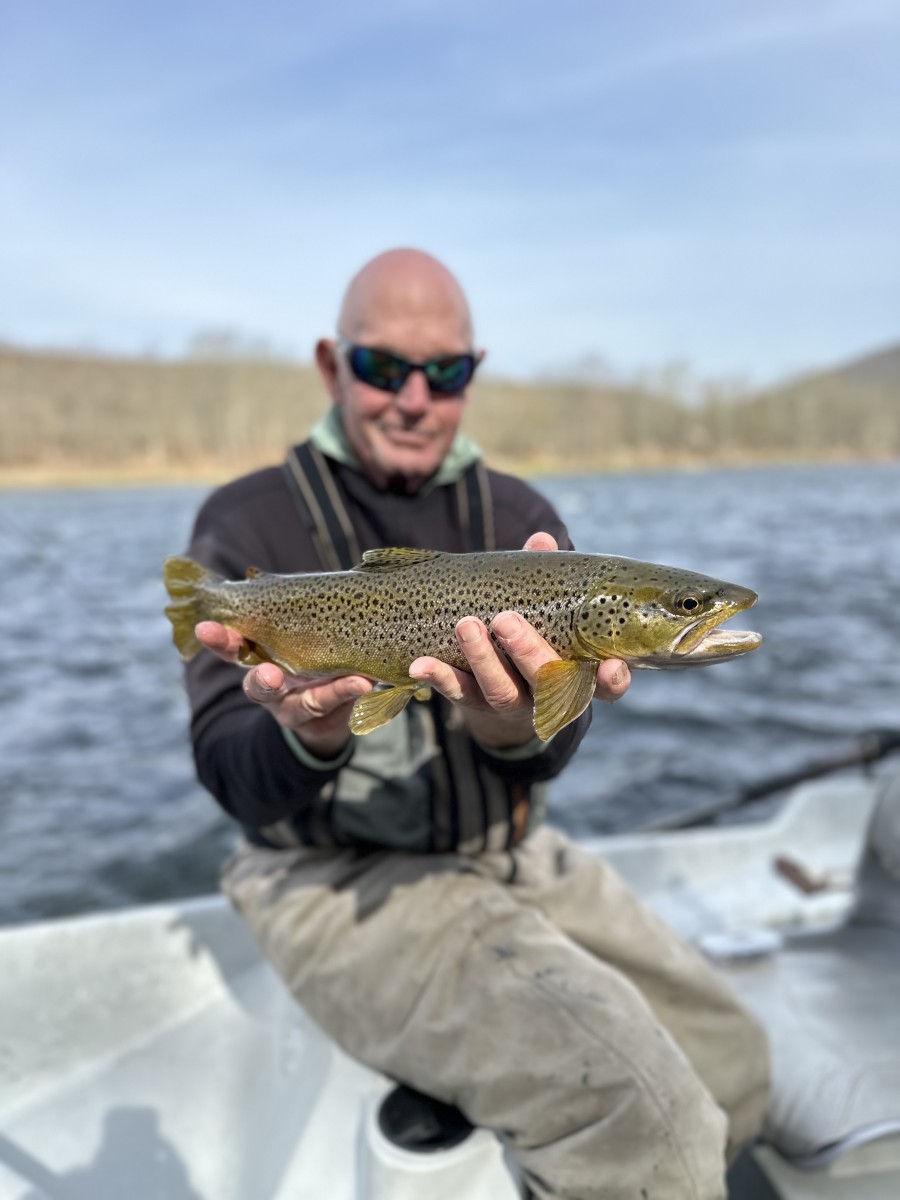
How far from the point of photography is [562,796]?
374 inches

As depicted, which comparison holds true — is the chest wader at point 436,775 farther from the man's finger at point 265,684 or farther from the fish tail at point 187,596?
the man's finger at point 265,684

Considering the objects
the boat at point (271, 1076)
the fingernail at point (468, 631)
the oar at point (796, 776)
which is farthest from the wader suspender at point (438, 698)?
the oar at point (796, 776)

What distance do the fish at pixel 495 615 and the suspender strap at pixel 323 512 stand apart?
0.58 meters

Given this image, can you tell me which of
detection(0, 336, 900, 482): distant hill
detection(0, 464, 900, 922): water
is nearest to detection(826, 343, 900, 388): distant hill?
detection(0, 336, 900, 482): distant hill

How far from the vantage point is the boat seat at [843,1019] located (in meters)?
2.78

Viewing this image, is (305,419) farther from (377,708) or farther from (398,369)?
(377,708)

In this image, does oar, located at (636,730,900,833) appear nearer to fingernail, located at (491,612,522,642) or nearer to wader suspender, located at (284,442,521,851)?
wader suspender, located at (284,442,521,851)

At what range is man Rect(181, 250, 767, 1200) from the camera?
7.45 feet

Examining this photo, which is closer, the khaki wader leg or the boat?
the khaki wader leg

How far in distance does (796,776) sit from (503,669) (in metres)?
4.71

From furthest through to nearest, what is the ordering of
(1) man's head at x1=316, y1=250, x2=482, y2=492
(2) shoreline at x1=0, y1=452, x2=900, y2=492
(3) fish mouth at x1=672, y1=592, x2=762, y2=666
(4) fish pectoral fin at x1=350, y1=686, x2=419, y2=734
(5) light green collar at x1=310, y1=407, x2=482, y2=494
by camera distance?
(2) shoreline at x1=0, y1=452, x2=900, y2=492, (5) light green collar at x1=310, y1=407, x2=482, y2=494, (1) man's head at x1=316, y1=250, x2=482, y2=492, (4) fish pectoral fin at x1=350, y1=686, x2=419, y2=734, (3) fish mouth at x1=672, y1=592, x2=762, y2=666

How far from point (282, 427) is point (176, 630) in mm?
42982

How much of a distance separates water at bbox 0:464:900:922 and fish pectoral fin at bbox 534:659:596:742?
48cm

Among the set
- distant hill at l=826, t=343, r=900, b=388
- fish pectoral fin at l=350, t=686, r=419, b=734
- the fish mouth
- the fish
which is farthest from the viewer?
distant hill at l=826, t=343, r=900, b=388
